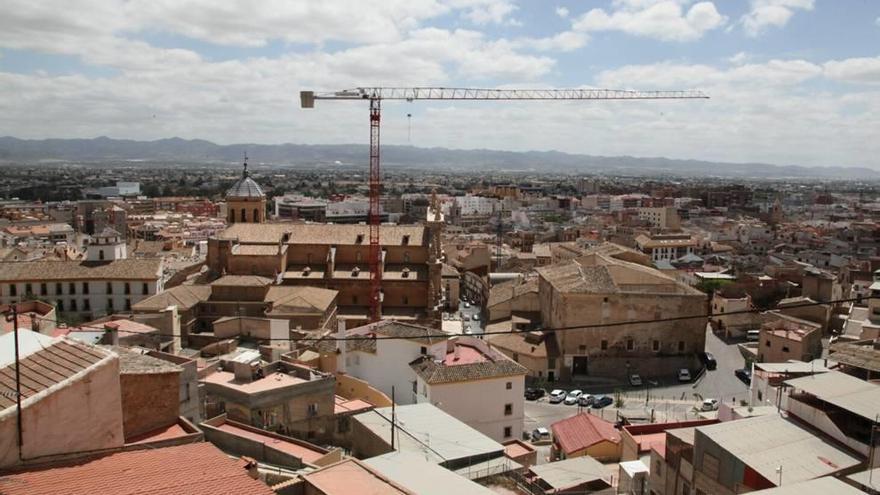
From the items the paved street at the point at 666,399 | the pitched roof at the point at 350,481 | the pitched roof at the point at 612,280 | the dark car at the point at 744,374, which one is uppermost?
the pitched roof at the point at 350,481

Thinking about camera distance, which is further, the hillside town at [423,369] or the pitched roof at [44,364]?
the hillside town at [423,369]

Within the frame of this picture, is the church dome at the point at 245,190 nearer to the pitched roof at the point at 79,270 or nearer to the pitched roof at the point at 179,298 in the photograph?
the pitched roof at the point at 79,270

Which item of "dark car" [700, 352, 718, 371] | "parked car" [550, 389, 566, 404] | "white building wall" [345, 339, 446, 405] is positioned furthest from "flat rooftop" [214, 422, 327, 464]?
"dark car" [700, 352, 718, 371]

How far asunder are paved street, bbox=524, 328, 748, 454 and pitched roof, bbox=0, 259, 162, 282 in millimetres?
21414

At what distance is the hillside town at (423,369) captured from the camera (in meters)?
9.51

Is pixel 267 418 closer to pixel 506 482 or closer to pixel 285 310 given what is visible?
pixel 506 482

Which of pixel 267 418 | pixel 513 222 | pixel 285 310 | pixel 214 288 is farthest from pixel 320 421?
pixel 513 222

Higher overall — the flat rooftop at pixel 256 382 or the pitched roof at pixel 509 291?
the flat rooftop at pixel 256 382

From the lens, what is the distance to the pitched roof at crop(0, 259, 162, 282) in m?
36.1

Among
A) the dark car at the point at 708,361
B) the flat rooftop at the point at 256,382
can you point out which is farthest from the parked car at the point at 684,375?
the flat rooftop at the point at 256,382

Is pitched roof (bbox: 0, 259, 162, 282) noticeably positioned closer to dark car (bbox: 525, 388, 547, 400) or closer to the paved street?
dark car (bbox: 525, 388, 547, 400)

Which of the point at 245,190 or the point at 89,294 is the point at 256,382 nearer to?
the point at 89,294

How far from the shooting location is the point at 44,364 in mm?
9062

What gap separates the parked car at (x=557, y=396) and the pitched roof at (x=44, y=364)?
21.1 m
